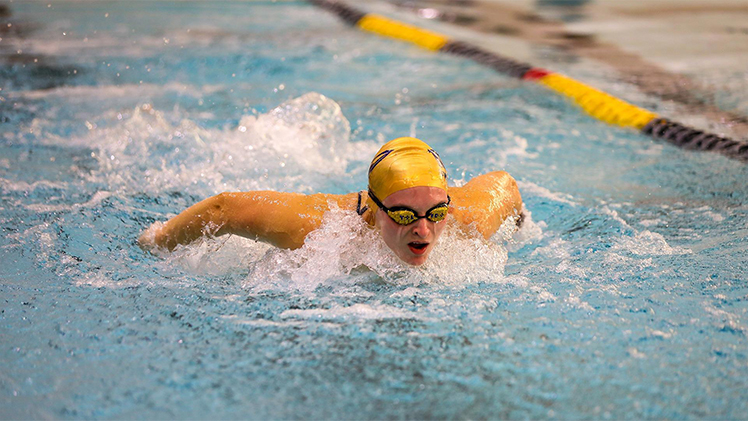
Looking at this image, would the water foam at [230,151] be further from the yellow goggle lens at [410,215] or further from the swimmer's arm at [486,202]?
the yellow goggle lens at [410,215]

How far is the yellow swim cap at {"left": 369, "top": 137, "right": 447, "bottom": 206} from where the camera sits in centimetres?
245

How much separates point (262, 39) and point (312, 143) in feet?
11.8

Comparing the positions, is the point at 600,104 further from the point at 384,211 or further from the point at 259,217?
the point at 259,217

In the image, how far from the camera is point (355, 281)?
2639 mm

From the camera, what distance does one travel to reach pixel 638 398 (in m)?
1.94

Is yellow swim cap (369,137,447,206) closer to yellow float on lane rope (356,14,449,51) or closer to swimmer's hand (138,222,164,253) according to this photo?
swimmer's hand (138,222,164,253)

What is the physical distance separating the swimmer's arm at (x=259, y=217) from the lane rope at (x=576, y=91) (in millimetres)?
2671

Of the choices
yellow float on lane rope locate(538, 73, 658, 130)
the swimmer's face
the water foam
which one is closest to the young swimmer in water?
the swimmer's face

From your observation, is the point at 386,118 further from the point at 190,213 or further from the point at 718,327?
the point at 718,327

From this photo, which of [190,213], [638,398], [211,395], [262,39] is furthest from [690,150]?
[262,39]

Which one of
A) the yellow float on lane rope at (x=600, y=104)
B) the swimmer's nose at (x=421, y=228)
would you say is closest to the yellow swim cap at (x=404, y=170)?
the swimmer's nose at (x=421, y=228)

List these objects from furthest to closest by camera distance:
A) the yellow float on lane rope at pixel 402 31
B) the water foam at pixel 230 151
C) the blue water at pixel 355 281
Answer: the yellow float on lane rope at pixel 402 31 → the water foam at pixel 230 151 → the blue water at pixel 355 281

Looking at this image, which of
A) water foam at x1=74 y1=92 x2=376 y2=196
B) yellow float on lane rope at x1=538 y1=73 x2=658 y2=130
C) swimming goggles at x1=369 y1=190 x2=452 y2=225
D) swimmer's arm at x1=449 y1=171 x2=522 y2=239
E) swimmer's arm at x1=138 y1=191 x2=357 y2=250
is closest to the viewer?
swimming goggles at x1=369 y1=190 x2=452 y2=225

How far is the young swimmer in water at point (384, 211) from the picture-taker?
2.44 m
